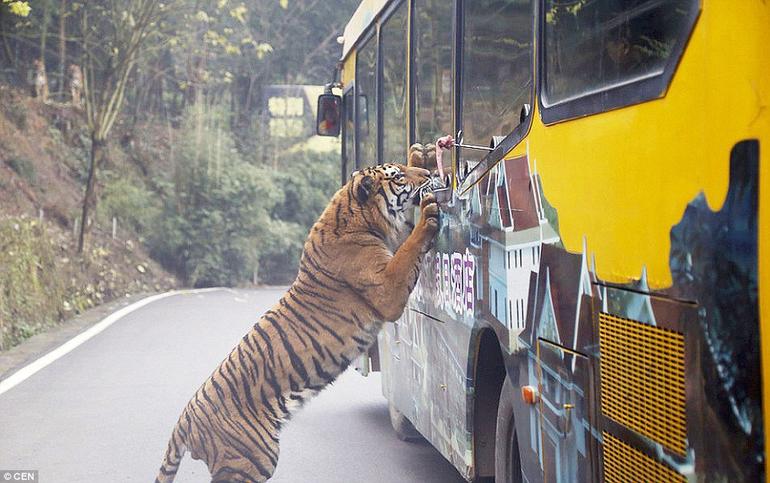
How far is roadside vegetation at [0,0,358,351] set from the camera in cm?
2161

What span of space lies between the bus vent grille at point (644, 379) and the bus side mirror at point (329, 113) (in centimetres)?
706

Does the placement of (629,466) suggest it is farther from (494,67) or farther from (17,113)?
(17,113)

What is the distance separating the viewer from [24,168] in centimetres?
2298

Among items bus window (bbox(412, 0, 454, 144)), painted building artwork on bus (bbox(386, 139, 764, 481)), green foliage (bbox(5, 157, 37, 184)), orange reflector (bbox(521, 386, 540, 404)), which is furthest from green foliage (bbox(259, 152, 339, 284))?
orange reflector (bbox(521, 386, 540, 404))

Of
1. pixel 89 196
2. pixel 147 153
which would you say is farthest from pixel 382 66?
pixel 147 153

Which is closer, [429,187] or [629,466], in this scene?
[629,466]

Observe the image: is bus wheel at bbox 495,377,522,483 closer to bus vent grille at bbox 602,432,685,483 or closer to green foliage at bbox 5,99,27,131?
bus vent grille at bbox 602,432,685,483

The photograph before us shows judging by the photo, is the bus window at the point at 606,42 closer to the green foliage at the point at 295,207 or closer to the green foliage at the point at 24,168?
the green foliage at the point at 24,168

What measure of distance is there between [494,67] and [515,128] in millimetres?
512

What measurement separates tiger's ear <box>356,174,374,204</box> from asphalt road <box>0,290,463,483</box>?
1842 millimetres


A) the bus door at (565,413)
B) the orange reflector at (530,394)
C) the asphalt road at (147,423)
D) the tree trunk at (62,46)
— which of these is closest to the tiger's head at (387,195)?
the asphalt road at (147,423)

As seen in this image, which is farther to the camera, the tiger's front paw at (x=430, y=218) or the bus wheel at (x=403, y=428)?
the bus wheel at (x=403, y=428)

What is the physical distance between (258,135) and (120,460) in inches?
1072

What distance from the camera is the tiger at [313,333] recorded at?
240 inches
